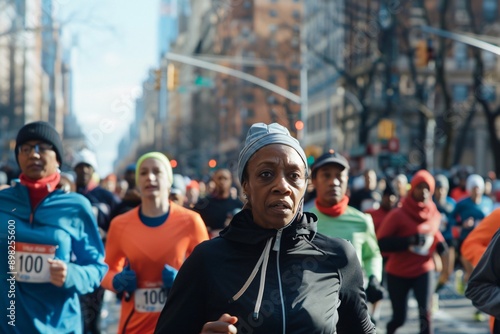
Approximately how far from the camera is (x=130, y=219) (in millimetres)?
6129

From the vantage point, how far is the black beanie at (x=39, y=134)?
5.28 metres

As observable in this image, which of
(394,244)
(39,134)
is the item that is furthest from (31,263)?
(394,244)

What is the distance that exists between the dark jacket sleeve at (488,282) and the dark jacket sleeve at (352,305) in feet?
4.02

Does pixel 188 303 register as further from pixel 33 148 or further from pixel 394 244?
pixel 394 244

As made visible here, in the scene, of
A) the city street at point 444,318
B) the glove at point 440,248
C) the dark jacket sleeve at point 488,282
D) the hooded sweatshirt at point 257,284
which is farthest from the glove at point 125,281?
the city street at point 444,318

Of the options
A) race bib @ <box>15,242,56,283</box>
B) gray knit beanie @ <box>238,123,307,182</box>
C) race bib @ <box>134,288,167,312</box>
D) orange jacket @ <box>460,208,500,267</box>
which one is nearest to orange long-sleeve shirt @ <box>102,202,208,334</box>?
race bib @ <box>134,288,167,312</box>

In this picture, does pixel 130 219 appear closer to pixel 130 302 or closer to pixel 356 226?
pixel 130 302

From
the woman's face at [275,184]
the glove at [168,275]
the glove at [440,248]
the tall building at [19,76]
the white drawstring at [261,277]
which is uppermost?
the woman's face at [275,184]

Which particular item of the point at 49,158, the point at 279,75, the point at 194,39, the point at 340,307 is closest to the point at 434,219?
the point at 49,158

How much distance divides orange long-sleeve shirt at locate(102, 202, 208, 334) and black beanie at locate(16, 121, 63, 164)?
89cm

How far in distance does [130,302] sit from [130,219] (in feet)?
1.87

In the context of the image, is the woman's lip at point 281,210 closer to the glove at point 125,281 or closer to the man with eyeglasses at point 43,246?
the man with eyeglasses at point 43,246

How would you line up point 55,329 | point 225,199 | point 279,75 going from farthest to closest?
point 279,75, point 225,199, point 55,329

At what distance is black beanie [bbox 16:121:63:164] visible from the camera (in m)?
5.28
